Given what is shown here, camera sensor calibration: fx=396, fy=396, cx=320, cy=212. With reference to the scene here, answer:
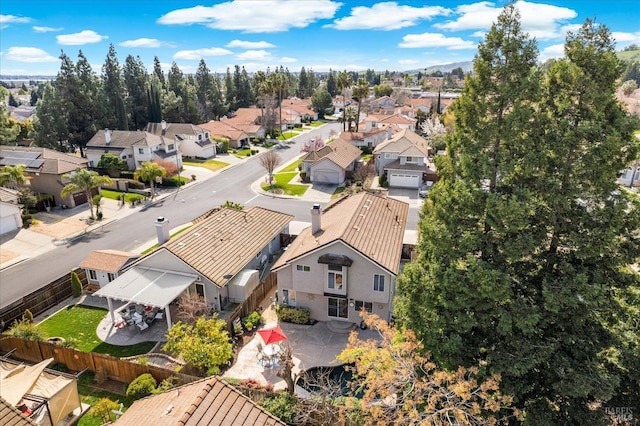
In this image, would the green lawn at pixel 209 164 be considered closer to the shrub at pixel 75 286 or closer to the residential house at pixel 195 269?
the residential house at pixel 195 269

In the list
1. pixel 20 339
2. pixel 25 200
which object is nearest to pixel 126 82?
pixel 25 200

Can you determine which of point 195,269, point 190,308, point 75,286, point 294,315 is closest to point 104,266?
point 75,286

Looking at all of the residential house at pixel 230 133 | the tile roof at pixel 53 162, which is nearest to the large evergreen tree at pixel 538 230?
the tile roof at pixel 53 162

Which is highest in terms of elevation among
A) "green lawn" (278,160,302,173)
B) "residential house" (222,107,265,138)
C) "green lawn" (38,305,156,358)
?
"residential house" (222,107,265,138)

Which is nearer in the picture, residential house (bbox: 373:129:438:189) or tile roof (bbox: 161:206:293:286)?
tile roof (bbox: 161:206:293:286)

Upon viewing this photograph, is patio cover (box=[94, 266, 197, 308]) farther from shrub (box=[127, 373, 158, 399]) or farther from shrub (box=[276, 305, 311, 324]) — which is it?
shrub (box=[276, 305, 311, 324])

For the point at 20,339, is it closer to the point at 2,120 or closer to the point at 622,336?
the point at 622,336

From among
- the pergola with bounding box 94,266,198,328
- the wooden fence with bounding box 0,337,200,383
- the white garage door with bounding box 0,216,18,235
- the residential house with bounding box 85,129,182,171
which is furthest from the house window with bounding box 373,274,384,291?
the residential house with bounding box 85,129,182,171
